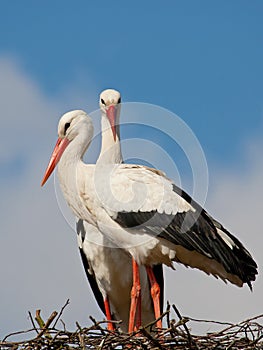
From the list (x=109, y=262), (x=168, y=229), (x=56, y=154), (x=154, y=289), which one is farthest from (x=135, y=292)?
(x=56, y=154)

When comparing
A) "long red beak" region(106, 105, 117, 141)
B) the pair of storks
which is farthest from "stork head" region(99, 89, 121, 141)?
the pair of storks

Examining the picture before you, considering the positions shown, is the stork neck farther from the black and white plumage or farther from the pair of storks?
the black and white plumage

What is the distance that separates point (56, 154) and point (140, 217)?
92 centimetres

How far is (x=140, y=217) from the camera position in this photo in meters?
9.23

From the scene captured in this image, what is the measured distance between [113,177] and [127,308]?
5.48 feet

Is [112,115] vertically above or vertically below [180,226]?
above

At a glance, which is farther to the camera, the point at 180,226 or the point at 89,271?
the point at 89,271

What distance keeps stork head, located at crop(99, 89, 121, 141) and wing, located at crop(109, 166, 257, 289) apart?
110 centimetres

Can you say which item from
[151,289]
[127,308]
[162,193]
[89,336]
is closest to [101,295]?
[127,308]

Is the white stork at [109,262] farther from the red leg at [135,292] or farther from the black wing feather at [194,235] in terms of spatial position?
the black wing feather at [194,235]

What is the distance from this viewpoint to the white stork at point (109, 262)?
9.88 m

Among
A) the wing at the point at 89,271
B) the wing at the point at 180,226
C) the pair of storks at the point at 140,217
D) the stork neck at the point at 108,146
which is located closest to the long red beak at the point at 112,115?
the stork neck at the point at 108,146

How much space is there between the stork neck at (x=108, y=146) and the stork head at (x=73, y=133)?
1.59ft

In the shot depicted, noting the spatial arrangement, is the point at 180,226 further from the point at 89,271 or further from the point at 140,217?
the point at 89,271
